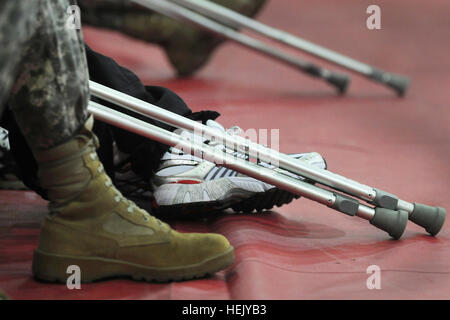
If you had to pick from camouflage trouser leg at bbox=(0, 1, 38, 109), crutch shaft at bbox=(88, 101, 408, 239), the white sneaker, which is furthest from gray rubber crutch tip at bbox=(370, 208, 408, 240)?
camouflage trouser leg at bbox=(0, 1, 38, 109)

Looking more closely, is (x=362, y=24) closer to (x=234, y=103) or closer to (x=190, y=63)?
(x=190, y=63)

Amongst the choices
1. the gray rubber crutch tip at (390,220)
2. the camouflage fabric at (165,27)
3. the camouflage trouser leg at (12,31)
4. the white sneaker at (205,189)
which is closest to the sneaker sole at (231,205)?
the white sneaker at (205,189)

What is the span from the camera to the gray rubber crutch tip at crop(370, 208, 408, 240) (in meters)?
1.14

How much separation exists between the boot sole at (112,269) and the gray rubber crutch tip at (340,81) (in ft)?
6.09

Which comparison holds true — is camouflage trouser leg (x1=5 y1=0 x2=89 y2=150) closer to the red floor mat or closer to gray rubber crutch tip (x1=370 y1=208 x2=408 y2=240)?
the red floor mat

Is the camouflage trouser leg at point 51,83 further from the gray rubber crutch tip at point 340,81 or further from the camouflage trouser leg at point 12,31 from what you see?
the gray rubber crutch tip at point 340,81

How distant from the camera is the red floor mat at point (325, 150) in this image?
3.10 feet

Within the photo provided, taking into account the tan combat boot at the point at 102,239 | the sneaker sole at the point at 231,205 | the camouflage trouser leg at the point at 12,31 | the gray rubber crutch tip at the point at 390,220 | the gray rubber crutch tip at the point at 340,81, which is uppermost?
the gray rubber crutch tip at the point at 340,81

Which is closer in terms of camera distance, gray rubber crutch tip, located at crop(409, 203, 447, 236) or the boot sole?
the boot sole

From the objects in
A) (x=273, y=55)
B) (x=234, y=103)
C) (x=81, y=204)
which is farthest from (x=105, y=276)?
(x=273, y=55)

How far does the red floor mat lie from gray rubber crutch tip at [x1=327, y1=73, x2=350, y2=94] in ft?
0.12

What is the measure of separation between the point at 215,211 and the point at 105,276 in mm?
307

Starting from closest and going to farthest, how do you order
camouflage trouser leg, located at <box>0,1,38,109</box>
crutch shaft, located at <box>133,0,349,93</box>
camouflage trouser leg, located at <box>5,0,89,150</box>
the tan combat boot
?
camouflage trouser leg, located at <box>0,1,38,109</box>, camouflage trouser leg, located at <box>5,0,89,150</box>, the tan combat boot, crutch shaft, located at <box>133,0,349,93</box>

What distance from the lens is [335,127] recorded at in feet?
6.93
